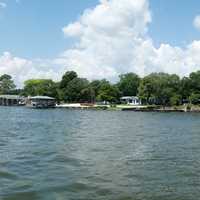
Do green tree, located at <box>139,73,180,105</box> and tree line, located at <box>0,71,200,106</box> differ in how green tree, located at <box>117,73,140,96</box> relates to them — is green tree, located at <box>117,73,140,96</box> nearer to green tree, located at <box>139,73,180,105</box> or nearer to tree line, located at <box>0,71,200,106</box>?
tree line, located at <box>0,71,200,106</box>

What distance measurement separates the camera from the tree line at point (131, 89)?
142625mm

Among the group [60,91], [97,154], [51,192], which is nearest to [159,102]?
[60,91]

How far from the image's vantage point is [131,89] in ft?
645

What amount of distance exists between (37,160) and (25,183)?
5656mm

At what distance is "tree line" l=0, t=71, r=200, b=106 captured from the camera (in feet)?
468

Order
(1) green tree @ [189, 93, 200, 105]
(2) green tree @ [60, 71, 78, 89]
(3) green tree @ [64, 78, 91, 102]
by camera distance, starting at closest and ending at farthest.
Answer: (1) green tree @ [189, 93, 200, 105]
(3) green tree @ [64, 78, 91, 102]
(2) green tree @ [60, 71, 78, 89]

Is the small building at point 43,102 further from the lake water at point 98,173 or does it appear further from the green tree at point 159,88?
the lake water at point 98,173

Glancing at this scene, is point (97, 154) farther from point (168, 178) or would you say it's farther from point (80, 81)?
point (80, 81)

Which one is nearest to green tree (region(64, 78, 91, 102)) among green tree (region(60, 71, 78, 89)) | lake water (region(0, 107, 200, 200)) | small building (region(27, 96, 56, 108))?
green tree (region(60, 71, 78, 89))

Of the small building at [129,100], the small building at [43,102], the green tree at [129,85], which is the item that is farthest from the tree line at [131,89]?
the small building at [43,102]

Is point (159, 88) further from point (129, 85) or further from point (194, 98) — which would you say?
point (129, 85)

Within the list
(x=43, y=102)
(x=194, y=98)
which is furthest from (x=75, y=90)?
(x=194, y=98)

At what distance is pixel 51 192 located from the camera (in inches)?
579

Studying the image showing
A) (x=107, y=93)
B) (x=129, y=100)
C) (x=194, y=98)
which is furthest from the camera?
(x=129, y=100)
